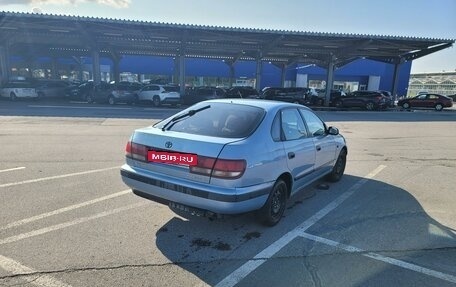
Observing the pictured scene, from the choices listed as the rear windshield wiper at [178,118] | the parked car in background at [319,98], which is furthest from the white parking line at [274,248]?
the parked car in background at [319,98]

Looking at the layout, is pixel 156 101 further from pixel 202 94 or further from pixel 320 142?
pixel 320 142

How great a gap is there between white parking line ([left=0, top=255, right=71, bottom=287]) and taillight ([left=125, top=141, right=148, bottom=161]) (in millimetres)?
1558

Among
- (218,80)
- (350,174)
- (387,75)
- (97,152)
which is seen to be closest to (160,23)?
(97,152)

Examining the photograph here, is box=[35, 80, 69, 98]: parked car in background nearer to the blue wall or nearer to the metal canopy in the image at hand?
the metal canopy

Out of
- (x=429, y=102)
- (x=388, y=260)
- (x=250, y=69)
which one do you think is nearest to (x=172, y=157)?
(x=388, y=260)

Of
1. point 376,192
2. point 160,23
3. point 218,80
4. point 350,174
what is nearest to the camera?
point 376,192

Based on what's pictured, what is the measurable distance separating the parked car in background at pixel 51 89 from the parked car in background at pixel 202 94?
33.6 ft

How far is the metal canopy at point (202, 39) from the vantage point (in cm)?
2419

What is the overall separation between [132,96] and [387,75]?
48.2 m

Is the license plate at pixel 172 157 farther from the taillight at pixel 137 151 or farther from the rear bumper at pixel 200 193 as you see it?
the rear bumper at pixel 200 193

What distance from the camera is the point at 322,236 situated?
4125 millimetres

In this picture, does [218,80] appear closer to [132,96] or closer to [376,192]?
[132,96]

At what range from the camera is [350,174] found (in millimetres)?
7109

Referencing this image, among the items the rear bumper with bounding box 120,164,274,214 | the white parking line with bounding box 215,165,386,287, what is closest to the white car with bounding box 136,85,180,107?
the white parking line with bounding box 215,165,386,287
